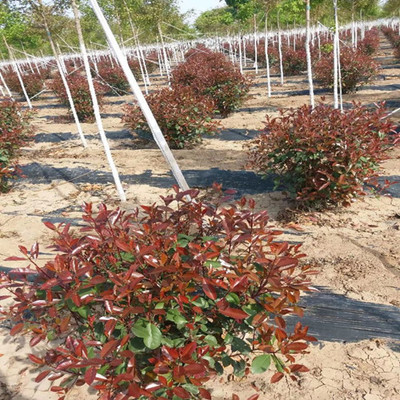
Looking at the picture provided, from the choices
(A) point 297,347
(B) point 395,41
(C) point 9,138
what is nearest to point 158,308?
(A) point 297,347

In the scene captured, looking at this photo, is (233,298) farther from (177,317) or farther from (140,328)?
(140,328)

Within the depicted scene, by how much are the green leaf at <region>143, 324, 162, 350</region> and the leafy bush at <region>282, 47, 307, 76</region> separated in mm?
15571

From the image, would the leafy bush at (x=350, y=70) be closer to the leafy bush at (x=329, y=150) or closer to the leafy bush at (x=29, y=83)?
the leafy bush at (x=329, y=150)

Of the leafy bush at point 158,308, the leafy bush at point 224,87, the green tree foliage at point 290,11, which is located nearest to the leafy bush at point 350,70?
the green tree foliage at point 290,11

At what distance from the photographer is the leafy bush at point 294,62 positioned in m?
14.5

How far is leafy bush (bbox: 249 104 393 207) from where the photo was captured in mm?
3189

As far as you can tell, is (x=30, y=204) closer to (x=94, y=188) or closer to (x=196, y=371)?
(x=94, y=188)

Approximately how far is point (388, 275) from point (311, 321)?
2.98 feet

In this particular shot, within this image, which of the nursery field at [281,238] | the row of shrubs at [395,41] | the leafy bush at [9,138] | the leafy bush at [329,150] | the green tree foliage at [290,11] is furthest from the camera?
the row of shrubs at [395,41]

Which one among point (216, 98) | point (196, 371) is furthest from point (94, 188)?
point (216, 98)

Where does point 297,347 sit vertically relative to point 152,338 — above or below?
below

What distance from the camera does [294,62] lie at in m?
14.8

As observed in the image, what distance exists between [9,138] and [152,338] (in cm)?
532

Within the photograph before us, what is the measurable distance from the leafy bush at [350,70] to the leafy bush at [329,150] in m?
7.48
